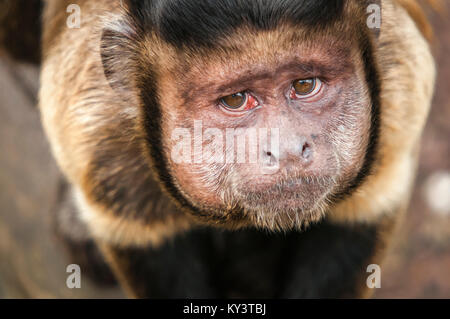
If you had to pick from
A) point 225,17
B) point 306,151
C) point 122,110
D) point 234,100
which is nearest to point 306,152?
point 306,151

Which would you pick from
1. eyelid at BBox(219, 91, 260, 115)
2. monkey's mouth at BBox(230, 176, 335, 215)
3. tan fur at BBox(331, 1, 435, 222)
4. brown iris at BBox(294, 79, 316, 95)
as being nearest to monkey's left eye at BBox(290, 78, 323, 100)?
brown iris at BBox(294, 79, 316, 95)

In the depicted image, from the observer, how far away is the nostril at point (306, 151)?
299cm

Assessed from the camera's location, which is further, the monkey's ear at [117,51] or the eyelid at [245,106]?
the monkey's ear at [117,51]

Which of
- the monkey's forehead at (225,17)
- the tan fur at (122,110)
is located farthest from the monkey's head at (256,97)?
the tan fur at (122,110)

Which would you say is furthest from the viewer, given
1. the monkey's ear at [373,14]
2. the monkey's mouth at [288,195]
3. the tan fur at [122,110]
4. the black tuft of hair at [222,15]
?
the tan fur at [122,110]

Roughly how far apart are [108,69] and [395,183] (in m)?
2.00

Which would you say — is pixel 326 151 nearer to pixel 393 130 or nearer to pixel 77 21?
pixel 393 130

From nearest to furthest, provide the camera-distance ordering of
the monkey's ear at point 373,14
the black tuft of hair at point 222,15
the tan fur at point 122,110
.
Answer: the black tuft of hair at point 222,15
the monkey's ear at point 373,14
the tan fur at point 122,110

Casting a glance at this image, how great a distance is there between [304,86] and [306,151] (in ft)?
1.19

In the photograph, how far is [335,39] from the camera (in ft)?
10.3

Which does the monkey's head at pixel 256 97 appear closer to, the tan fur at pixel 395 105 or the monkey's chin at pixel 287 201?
the monkey's chin at pixel 287 201

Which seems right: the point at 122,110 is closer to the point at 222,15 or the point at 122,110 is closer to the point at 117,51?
the point at 117,51

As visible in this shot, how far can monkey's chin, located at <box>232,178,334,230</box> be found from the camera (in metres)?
3.11

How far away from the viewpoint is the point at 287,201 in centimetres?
315
